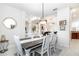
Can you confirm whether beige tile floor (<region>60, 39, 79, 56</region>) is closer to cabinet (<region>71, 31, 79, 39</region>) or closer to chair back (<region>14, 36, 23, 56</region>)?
cabinet (<region>71, 31, 79, 39</region>)

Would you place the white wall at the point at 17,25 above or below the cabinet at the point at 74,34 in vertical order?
above

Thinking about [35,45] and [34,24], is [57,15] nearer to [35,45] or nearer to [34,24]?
[34,24]

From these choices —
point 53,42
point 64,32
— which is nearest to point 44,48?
point 53,42

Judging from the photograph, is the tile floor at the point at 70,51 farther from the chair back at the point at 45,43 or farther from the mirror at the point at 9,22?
the mirror at the point at 9,22

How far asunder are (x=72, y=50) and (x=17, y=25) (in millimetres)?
1244

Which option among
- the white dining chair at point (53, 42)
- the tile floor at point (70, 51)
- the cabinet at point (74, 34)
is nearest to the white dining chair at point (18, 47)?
the tile floor at point (70, 51)

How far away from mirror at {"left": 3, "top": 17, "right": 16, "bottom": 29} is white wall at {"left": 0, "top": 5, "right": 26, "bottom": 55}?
6 cm

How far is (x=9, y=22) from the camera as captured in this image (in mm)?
2045

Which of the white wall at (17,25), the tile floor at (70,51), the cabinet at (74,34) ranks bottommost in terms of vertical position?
the tile floor at (70,51)

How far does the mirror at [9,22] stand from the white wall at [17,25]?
0.19ft

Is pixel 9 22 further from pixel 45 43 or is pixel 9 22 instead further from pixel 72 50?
pixel 72 50

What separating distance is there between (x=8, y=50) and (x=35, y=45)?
1.83ft

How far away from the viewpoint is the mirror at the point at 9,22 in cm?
203

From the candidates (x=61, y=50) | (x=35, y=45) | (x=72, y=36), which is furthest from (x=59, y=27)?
(x=35, y=45)
